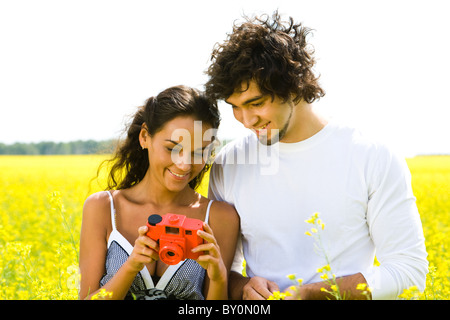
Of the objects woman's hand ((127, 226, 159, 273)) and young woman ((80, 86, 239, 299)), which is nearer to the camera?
woman's hand ((127, 226, 159, 273))

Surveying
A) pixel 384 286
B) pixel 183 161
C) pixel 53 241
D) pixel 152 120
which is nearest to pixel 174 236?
pixel 183 161

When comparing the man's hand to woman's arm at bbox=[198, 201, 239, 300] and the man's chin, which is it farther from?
the man's chin

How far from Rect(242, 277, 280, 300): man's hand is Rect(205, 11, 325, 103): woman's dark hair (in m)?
1.12

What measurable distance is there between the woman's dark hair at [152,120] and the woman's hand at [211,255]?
2.68ft

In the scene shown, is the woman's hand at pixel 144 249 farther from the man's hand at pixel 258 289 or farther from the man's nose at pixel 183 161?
the man's hand at pixel 258 289

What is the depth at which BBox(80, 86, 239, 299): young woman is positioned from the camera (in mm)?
2688

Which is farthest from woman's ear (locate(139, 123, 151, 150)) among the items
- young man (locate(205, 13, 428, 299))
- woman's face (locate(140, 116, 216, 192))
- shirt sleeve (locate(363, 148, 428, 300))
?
shirt sleeve (locate(363, 148, 428, 300))

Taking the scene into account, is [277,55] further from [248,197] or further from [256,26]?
[248,197]

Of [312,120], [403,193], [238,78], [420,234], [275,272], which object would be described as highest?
[238,78]

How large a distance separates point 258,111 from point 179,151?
1.75 feet

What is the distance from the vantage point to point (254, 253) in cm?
301

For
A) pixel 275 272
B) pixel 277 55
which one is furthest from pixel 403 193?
pixel 277 55

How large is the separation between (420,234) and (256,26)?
5.30 feet

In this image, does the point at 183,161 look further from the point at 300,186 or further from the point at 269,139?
the point at 300,186
